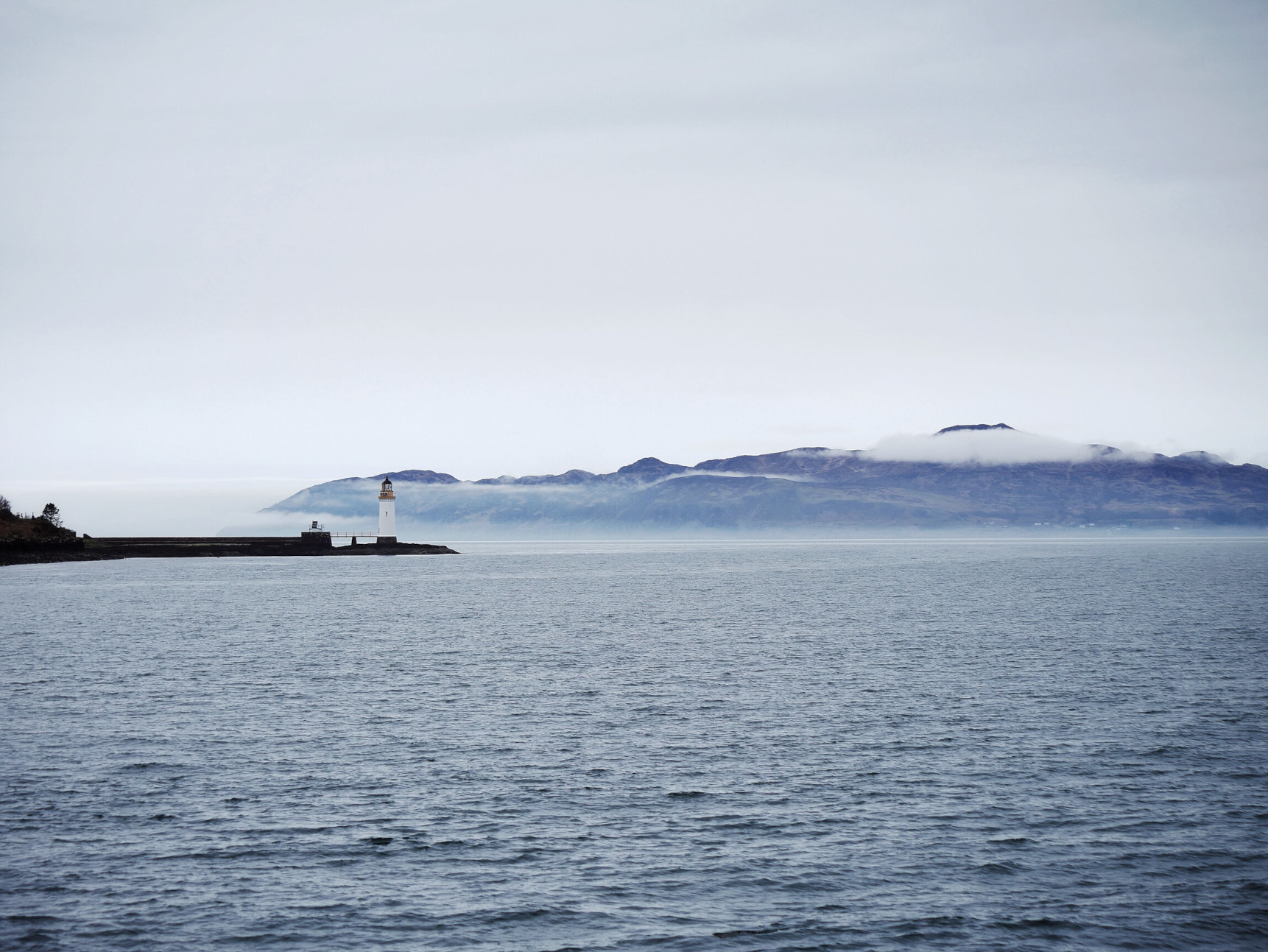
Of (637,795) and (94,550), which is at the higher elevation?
(94,550)

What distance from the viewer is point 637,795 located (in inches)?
975

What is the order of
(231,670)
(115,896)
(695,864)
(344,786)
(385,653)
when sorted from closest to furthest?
(115,896), (695,864), (344,786), (231,670), (385,653)

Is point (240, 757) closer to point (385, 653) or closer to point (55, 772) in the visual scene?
point (55, 772)

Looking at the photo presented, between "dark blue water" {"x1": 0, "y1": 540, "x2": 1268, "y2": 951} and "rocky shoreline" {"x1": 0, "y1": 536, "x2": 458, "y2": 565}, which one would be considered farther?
"rocky shoreline" {"x1": 0, "y1": 536, "x2": 458, "y2": 565}

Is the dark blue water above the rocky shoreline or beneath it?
beneath

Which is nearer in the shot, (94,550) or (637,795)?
(637,795)

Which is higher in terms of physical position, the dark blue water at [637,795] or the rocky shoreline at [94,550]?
the rocky shoreline at [94,550]

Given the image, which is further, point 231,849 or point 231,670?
point 231,670

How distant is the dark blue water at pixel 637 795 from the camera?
57.0 feet

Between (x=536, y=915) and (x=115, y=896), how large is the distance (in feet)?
25.7

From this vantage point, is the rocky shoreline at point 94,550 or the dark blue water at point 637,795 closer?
the dark blue water at point 637,795

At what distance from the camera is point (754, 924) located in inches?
672

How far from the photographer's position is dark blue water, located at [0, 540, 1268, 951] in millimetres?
17359

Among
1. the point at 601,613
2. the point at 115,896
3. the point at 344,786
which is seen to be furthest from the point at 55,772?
the point at 601,613
